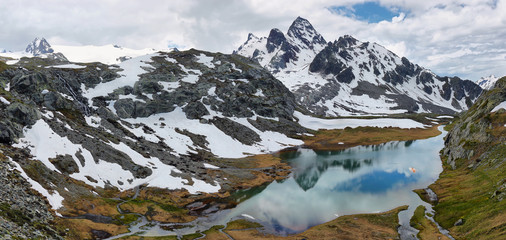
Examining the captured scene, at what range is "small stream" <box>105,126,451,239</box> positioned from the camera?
216ft

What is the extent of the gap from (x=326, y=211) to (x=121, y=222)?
4593 centimetres

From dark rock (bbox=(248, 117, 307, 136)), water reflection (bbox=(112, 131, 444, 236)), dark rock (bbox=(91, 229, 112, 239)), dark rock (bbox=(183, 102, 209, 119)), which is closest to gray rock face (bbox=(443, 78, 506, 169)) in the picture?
water reflection (bbox=(112, 131, 444, 236))

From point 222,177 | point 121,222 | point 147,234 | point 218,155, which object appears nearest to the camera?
point 147,234

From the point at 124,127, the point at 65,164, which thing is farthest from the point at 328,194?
the point at 124,127

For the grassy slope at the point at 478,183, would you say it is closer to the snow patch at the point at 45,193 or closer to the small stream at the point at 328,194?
the small stream at the point at 328,194

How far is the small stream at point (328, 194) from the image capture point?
65750 mm

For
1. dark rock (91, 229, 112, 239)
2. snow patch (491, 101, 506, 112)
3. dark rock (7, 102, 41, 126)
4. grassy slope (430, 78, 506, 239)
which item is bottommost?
dark rock (91, 229, 112, 239)

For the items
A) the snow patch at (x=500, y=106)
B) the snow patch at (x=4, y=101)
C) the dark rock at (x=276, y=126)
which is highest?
the snow patch at (x=500, y=106)

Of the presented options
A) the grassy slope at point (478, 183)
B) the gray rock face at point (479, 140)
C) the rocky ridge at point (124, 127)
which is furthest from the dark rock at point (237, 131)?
the gray rock face at point (479, 140)

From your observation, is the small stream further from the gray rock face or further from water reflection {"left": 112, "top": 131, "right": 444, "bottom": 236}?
the gray rock face

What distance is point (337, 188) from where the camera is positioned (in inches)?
3511

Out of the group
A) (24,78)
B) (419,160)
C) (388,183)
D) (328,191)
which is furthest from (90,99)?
(419,160)

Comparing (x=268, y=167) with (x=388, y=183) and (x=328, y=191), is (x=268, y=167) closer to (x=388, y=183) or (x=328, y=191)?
(x=328, y=191)

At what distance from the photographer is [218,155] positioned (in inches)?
5187
